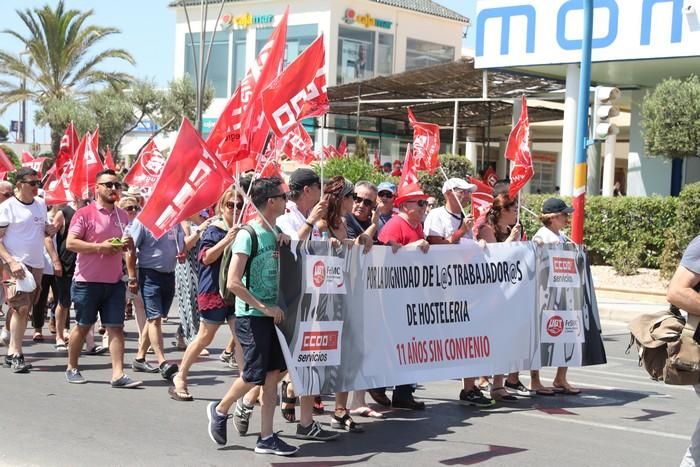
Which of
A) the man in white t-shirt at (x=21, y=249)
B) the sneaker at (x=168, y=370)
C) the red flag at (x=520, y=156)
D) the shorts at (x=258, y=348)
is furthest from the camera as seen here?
the red flag at (x=520, y=156)

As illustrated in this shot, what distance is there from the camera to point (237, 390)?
6723 mm

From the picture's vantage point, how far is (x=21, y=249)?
10.2 m

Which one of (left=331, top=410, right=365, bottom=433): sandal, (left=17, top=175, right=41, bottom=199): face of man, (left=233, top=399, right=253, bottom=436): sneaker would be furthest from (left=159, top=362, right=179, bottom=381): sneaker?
(left=331, top=410, right=365, bottom=433): sandal

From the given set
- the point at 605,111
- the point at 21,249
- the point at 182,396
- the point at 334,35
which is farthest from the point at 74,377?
the point at 334,35

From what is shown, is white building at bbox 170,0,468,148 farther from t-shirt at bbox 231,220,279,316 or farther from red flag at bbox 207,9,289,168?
t-shirt at bbox 231,220,279,316

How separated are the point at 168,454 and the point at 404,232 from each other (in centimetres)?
264

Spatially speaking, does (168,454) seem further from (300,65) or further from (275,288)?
(300,65)

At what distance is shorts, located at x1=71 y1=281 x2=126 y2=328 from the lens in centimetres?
908

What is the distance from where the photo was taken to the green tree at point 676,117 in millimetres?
21000

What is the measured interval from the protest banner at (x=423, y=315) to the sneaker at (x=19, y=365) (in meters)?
3.86

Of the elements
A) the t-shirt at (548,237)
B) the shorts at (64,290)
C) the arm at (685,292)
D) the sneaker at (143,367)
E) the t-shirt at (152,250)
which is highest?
the t-shirt at (548,237)

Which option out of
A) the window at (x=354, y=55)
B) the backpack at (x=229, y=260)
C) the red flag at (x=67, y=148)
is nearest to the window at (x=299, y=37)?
the window at (x=354, y=55)

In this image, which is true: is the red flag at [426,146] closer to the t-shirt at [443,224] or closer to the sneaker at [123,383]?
the t-shirt at [443,224]

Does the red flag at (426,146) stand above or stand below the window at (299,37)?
below
